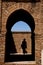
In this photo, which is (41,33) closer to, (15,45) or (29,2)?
(29,2)

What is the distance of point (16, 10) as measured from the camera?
8562 mm

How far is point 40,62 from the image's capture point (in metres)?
8.30

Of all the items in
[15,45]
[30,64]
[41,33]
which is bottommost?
[15,45]

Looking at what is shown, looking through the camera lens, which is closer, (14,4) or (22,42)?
(14,4)

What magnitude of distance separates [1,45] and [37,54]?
55.5 inches

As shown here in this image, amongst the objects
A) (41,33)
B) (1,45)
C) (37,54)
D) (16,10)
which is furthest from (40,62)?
(16,10)

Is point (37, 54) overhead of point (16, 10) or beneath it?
beneath

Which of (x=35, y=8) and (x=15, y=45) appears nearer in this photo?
(x=35, y=8)

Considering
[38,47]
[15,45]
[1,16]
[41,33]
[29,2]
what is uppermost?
Answer: [29,2]

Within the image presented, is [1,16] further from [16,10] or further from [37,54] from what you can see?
[37,54]

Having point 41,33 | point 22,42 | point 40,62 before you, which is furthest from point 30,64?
point 22,42

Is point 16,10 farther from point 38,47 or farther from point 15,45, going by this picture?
point 15,45

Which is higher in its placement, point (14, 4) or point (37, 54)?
point (14, 4)

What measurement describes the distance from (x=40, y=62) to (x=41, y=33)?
1.10 m
